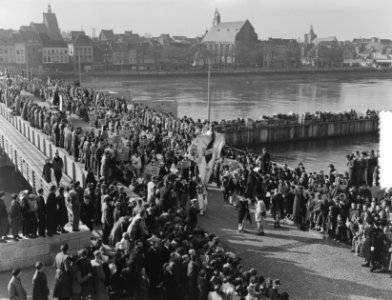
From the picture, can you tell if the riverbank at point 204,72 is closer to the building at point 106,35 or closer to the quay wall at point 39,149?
the building at point 106,35

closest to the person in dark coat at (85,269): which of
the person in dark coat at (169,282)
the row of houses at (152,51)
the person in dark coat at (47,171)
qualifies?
the person in dark coat at (169,282)

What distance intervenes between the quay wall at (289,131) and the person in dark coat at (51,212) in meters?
29.4

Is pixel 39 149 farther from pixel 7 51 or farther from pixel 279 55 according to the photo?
pixel 279 55

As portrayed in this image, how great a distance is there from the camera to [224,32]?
15862cm

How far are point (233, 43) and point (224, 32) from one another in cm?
844

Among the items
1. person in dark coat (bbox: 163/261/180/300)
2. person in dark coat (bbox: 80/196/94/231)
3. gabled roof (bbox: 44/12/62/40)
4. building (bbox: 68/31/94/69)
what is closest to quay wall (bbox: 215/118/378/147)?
person in dark coat (bbox: 80/196/94/231)

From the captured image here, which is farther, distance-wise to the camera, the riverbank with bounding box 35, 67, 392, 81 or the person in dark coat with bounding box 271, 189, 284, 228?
the riverbank with bounding box 35, 67, 392, 81

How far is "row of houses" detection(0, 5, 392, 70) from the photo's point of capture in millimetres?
111938

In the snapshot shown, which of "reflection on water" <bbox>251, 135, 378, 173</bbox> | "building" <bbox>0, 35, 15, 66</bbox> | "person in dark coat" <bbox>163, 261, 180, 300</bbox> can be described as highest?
"building" <bbox>0, 35, 15, 66</bbox>

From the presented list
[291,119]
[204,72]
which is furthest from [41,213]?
[204,72]

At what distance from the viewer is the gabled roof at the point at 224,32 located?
155m

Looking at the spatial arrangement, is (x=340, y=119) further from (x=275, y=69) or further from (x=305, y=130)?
(x=275, y=69)

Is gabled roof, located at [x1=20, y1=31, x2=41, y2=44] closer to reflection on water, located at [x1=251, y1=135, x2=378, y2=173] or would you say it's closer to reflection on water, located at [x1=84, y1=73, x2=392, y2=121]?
reflection on water, located at [x1=84, y1=73, x2=392, y2=121]

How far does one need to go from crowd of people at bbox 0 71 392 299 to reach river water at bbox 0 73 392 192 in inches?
579
